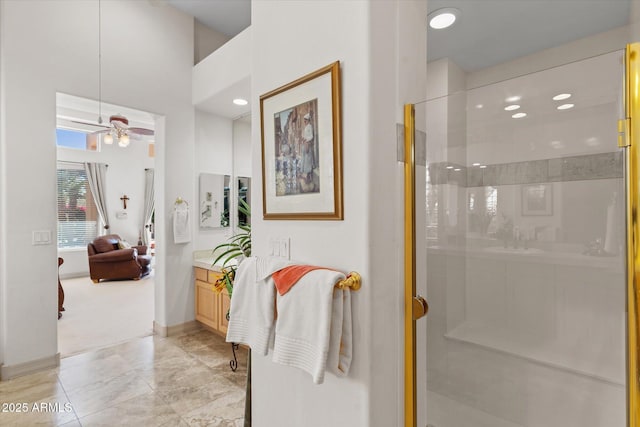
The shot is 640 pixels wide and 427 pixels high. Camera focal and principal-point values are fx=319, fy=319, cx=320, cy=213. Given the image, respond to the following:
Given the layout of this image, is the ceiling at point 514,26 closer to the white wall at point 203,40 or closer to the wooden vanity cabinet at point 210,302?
the white wall at point 203,40

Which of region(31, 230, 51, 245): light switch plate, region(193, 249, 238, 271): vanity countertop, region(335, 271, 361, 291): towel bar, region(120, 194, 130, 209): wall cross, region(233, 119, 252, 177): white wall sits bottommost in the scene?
region(193, 249, 238, 271): vanity countertop

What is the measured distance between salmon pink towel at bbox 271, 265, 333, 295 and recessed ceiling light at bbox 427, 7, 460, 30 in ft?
7.53

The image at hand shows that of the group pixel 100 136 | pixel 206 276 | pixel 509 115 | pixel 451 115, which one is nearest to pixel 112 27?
pixel 206 276

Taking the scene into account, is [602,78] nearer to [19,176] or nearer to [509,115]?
[509,115]

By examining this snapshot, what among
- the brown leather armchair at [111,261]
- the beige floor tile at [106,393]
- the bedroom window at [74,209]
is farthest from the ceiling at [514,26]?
the bedroom window at [74,209]

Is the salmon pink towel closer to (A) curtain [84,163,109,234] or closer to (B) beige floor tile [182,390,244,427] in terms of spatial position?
(B) beige floor tile [182,390,244,427]

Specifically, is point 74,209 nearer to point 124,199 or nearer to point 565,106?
point 124,199

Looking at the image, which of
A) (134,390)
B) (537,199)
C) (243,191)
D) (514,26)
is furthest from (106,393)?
(514,26)

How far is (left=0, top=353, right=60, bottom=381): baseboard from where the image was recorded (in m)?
2.52

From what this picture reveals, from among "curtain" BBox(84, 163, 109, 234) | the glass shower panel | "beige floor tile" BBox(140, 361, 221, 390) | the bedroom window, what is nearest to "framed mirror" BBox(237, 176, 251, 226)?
"beige floor tile" BBox(140, 361, 221, 390)

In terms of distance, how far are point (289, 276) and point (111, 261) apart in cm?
631

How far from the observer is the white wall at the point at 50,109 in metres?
2.56

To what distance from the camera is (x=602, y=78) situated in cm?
97

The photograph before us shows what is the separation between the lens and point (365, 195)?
3.75 feet
